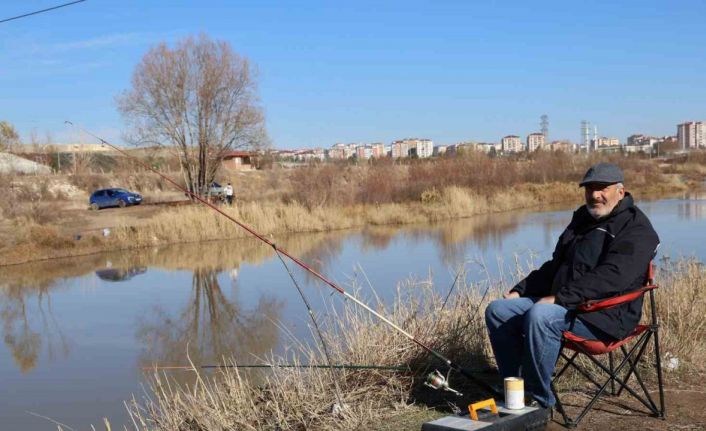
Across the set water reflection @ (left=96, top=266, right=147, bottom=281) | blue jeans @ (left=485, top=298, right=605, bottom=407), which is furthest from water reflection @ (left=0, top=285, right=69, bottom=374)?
blue jeans @ (left=485, top=298, right=605, bottom=407)

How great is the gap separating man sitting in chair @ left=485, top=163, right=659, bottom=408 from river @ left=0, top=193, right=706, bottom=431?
2240mm

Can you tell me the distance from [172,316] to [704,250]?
881 centimetres

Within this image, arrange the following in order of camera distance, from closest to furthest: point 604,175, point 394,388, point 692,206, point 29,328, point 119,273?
point 604,175, point 394,388, point 29,328, point 119,273, point 692,206

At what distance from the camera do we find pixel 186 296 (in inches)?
479

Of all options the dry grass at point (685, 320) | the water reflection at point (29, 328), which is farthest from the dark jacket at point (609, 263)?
the water reflection at point (29, 328)

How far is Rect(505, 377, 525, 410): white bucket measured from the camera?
315 centimetres

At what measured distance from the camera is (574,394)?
3.81m

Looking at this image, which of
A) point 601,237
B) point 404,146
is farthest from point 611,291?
point 404,146

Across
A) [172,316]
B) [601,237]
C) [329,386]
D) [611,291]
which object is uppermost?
[601,237]

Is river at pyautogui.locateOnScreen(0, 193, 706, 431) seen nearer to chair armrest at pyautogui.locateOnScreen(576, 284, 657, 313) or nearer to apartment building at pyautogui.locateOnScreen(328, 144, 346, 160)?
chair armrest at pyautogui.locateOnScreen(576, 284, 657, 313)

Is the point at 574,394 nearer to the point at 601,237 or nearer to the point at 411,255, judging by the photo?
the point at 601,237

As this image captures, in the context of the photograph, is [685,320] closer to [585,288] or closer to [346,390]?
[585,288]

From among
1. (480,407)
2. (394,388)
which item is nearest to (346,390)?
(394,388)

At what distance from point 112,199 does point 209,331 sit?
22.6 meters
